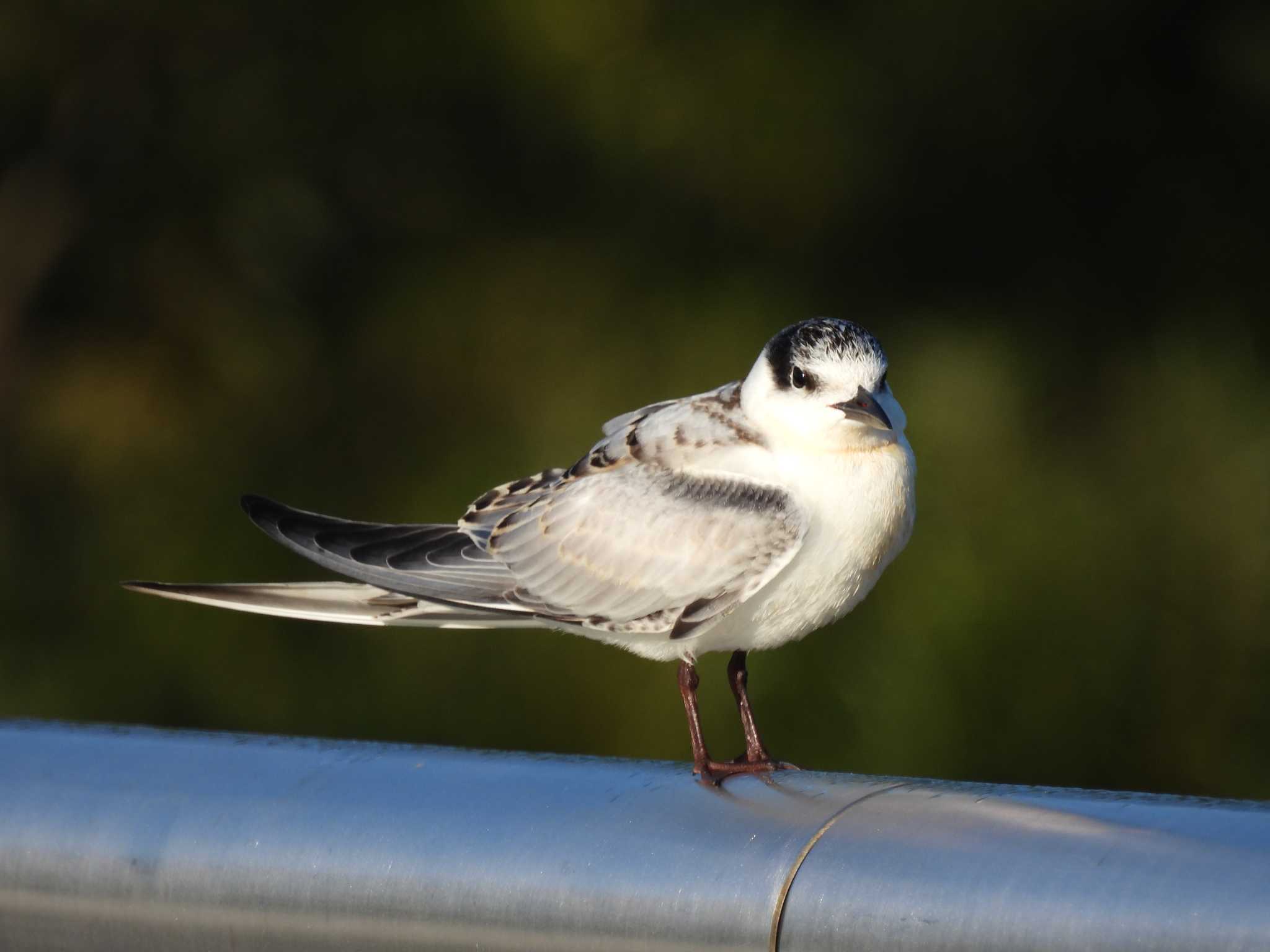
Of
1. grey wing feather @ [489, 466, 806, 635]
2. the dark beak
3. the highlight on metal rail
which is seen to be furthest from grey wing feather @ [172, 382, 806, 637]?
the highlight on metal rail

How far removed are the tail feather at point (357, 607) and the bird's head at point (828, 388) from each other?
18.0 inches

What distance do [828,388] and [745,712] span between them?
18.1 inches

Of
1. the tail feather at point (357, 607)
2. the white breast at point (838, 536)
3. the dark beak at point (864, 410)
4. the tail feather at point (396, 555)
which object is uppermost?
the dark beak at point (864, 410)

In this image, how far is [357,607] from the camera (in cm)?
230

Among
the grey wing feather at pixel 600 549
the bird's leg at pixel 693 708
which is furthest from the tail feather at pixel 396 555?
the bird's leg at pixel 693 708

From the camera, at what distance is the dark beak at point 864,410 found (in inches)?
79.1

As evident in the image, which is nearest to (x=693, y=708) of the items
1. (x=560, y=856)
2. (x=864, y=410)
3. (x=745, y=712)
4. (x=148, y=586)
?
(x=745, y=712)

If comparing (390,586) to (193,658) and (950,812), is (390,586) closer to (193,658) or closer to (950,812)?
(950,812)

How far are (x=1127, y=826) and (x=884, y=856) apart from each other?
0.51 feet

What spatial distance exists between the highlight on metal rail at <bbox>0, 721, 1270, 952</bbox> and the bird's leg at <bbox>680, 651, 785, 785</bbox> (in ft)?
0.73

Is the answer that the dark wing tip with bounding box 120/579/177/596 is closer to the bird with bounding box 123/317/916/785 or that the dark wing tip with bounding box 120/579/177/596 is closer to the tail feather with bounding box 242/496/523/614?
the bird with bounding box 123/317/916/785

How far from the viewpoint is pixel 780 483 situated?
2096mm

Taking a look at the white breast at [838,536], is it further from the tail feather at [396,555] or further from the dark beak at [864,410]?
the tail feather at [396,555]

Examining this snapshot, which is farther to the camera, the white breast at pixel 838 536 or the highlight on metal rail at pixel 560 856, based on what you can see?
the white breast at pixel 838 536
